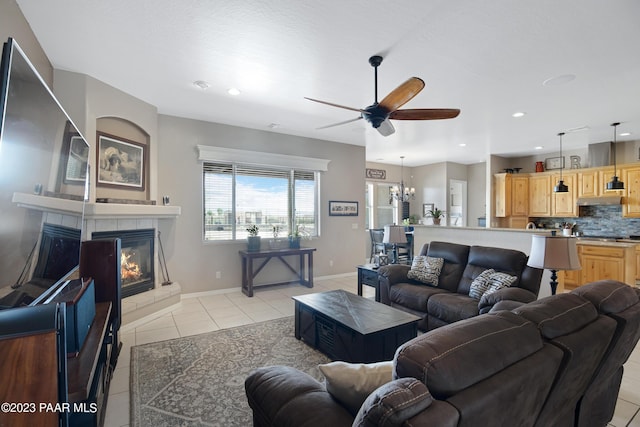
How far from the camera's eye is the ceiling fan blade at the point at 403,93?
7.45 ft

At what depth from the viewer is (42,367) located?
1035 mm

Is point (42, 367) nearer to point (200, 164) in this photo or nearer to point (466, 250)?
point (466, 250)

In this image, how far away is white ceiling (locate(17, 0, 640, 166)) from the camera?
2.21 metres

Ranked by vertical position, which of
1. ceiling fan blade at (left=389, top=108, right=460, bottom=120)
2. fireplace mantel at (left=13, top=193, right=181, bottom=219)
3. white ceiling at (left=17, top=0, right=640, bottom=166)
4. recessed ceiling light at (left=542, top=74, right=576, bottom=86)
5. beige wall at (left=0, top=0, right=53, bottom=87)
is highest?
white ceiling at (left=17, top=0, right=640, bottom=166)

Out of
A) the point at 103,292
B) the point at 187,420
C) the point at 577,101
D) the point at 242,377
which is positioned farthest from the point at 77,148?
the point at 577,101

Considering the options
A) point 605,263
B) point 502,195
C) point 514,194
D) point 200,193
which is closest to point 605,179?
point 514,194

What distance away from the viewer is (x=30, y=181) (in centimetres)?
125

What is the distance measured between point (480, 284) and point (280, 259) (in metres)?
3.33

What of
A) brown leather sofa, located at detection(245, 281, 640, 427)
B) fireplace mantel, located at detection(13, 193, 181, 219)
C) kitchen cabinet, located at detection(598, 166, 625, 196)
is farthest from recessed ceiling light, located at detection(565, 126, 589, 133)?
fireplace mantel, located at detection(13, 193, 181, 219)

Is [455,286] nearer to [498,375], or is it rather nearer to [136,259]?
[498,375]

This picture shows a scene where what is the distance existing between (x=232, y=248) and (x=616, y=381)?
4604 mm

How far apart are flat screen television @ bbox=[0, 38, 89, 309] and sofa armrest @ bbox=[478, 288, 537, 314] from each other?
10.2ft

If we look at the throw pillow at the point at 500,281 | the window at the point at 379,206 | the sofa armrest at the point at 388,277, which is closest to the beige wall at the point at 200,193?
the sofa armrest at the point at 388,277

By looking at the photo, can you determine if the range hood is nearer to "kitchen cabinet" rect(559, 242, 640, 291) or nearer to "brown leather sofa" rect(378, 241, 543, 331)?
"kitchen cabinet" rect(559, 242, 640, 291)
